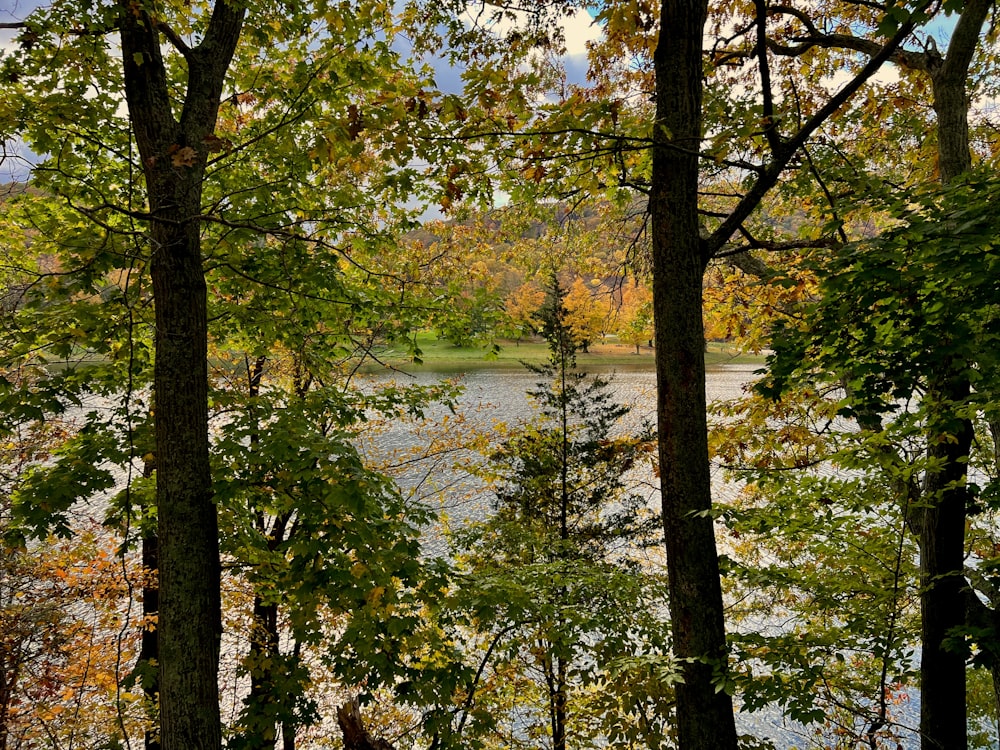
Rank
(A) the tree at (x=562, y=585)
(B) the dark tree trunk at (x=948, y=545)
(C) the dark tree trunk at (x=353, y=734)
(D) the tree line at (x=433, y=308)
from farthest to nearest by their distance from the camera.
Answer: (C) the dark tree trunk at (x=353, y=734) < (A) the tree at (x=562, y=585) < (B) the dark tree trunk at (x=948, y=545) < (D) the tree line at (x=433, y=308)

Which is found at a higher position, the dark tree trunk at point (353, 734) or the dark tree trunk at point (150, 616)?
the dark tree trunk at point (150, 616)

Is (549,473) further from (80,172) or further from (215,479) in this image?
(80,172)

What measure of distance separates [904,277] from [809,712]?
327 cm

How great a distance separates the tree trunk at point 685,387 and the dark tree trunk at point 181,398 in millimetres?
3438

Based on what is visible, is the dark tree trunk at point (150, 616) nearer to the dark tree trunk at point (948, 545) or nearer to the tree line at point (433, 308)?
the tree line at point (433, 308)

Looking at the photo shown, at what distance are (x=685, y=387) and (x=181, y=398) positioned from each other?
13.2 ft

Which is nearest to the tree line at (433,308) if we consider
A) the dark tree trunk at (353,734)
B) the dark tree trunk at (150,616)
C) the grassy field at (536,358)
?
the dark tree trunk at (353,734)

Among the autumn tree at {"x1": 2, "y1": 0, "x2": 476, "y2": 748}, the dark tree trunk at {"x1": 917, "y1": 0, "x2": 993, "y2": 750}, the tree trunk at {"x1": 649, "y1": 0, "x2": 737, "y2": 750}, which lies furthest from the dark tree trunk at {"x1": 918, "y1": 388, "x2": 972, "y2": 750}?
the autumn tree at {"x1": 2, "y1": 0, "x2": 476, "y2": 748}

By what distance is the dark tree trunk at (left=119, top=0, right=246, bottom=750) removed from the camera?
400 centimetres

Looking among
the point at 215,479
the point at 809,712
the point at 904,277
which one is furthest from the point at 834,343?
the point at 215,479

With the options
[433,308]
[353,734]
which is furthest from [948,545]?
[353,734]

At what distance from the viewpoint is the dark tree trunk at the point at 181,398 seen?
13.1 ft

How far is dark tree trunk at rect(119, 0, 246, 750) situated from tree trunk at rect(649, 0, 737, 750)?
3.44 m

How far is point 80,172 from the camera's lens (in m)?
4.84
